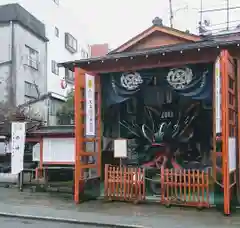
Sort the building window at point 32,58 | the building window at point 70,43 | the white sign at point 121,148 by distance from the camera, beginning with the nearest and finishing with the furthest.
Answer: the white sign at point 121,148, the building window at point 32,58, the building window at point 70,43

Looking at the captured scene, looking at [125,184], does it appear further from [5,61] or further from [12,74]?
[5,61]

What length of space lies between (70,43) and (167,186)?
27268 mm

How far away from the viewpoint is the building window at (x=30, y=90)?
25203mm

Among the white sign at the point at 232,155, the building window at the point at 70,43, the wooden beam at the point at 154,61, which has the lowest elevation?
the white sign at the point at 232,155

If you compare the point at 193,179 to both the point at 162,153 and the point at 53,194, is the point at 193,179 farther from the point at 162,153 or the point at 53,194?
the point at 53,194

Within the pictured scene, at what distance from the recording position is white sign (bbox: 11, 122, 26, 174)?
46.6ft

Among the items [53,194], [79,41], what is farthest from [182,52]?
[79,41]

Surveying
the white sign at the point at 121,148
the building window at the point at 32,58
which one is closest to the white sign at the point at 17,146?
the white sign at the point at 121,148

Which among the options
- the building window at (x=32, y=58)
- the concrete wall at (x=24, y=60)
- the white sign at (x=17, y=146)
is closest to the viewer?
the white sign at (x=17, y=146)

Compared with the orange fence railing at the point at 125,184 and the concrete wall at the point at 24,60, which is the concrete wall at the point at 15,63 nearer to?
the concrete wall at the point at 24,60

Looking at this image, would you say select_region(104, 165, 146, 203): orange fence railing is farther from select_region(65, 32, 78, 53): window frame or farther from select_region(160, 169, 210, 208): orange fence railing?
select_region(65, 32, 78, 53): window frame

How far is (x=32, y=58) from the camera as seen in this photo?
2630cm

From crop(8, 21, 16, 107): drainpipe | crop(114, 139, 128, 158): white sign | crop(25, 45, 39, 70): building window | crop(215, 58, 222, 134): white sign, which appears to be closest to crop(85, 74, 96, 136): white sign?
crop(114, 139, 128, 158): white sign

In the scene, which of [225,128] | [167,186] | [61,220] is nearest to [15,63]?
[167,186]
